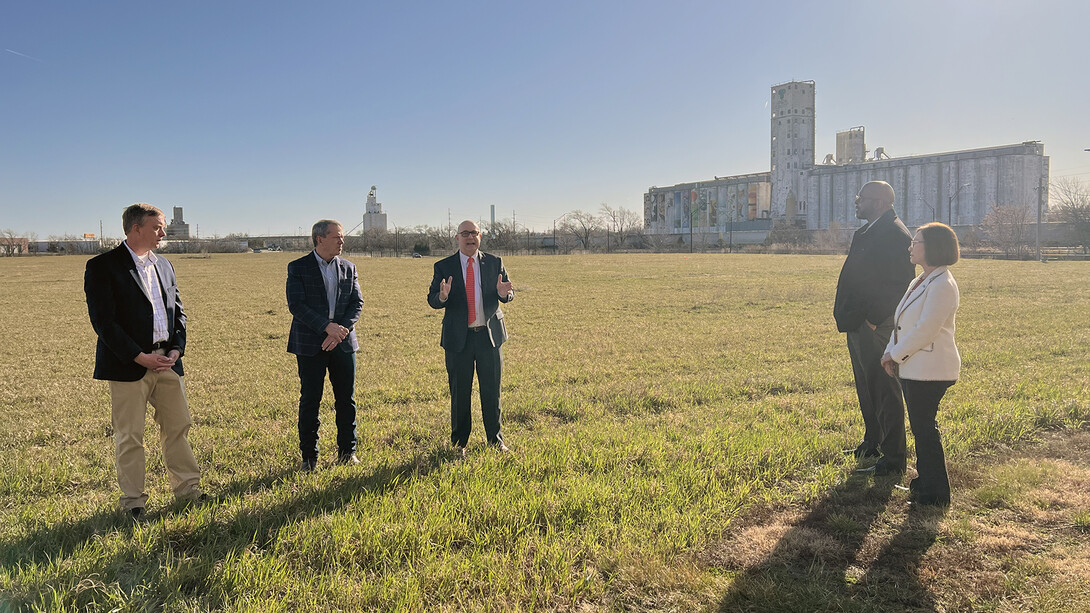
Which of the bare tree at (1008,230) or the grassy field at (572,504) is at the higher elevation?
the bare tree at (1008,230)

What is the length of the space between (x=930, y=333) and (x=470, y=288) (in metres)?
3.60

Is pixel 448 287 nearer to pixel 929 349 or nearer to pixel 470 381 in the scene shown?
pixel 470 381

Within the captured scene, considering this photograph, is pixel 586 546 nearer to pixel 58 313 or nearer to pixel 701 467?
pixel 701 467

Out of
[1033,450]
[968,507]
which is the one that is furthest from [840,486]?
[1033,450]

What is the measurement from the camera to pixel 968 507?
176 inches

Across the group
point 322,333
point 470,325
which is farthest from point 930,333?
point 322,333

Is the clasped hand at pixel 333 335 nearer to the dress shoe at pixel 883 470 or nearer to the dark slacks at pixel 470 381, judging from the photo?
the dark slacks at pixel 470 381

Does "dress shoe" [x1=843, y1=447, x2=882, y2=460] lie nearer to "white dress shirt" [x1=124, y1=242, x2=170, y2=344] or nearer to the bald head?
the bald head

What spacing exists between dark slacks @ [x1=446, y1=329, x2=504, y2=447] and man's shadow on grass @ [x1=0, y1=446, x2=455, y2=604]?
0.84 m

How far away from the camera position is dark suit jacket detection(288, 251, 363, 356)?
5.41 meters

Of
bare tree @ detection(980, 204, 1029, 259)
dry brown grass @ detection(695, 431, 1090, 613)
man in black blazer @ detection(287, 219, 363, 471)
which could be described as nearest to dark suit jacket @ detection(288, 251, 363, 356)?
man in black blazer @ detection(287, 219, 363, 471)

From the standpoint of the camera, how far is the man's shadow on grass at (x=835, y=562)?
11.0 ft

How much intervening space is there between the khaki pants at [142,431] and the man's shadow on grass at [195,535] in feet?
0.59

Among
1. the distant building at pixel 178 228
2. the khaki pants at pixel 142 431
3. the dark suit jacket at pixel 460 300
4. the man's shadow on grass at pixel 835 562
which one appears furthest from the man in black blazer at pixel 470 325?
the distant building at pixel 178 228
